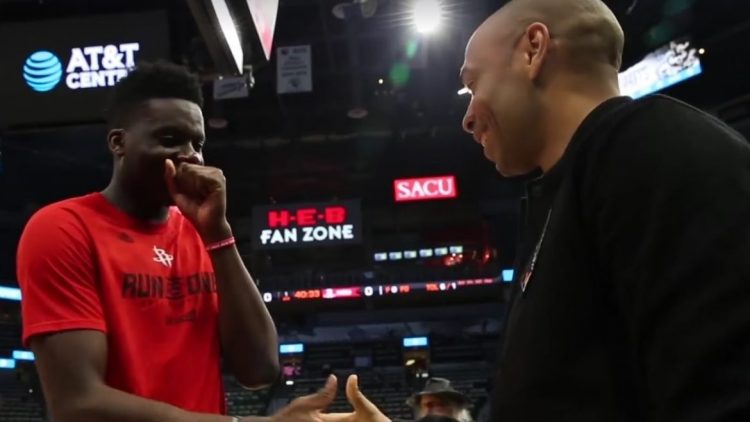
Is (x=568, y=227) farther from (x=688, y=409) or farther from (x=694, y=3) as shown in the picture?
(x=694, y=3)

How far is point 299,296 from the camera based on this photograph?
14.9 meters

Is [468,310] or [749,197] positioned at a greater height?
[468,310]

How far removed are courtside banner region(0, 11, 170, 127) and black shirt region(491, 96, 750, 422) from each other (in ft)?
14.1

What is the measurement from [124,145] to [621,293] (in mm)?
1202

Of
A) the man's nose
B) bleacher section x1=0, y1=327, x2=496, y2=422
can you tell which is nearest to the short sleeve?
the man's nose

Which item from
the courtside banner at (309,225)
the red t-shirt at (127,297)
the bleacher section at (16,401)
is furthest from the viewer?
the bleacher section at (16,401)

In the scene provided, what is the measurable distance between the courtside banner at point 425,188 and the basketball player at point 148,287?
505 inches

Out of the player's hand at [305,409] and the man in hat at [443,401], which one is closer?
the player's hand at [305,409]

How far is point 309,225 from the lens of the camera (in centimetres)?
1296

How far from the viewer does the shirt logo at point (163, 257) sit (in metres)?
1.61

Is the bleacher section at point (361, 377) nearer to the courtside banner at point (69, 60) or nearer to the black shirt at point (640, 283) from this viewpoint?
the courtside banner at point (69, 60)

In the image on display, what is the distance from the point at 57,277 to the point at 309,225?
11546 mm

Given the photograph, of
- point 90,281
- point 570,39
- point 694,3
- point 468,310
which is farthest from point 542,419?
point 468,310

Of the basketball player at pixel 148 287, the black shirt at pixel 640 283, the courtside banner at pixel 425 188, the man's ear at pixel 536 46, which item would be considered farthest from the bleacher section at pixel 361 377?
the black shirt at pixel 640 283
